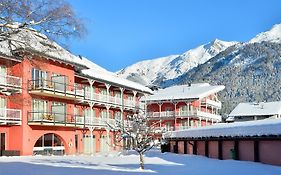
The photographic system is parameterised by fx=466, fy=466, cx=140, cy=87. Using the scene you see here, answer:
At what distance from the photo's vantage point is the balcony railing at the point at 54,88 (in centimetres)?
3834

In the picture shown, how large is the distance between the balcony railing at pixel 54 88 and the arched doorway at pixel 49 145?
4097 millimetres

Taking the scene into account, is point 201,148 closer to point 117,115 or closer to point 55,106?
point 55,106

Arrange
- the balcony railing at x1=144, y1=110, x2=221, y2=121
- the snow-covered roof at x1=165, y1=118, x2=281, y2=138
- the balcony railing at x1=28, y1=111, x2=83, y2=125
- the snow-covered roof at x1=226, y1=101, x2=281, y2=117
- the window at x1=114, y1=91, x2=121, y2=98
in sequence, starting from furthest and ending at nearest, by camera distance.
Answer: the snow-covered roof at x1=226, y1=101, x2=281, y2=117 < the balcony railing at x1=144, y1=110, x2=221, y2=121 < the window at x1=114, y1=91, x2=121, y2=98 < the balcony railing at x1=28, y1=111, x2=83, y2=125 < the snow-covered roof at x1=165, y1=118, x2=281, y2=138

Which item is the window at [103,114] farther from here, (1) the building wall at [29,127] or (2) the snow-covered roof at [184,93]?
(2) the snow-covered roof at [184,93]

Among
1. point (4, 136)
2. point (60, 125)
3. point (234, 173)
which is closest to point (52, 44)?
point (234, 173)

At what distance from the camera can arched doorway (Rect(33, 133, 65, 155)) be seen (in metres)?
40.2

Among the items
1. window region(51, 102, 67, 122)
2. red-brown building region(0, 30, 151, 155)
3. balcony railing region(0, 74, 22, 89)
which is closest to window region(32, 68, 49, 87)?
red-brown building region(0, 30, 151, 155)

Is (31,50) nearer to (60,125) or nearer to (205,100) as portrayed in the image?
(60,125)

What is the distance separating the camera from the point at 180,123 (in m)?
70.1

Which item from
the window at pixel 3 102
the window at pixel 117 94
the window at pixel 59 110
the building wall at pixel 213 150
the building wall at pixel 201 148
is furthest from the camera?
the window at pixel 117 94

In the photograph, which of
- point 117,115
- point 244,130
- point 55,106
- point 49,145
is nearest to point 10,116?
point 55,106

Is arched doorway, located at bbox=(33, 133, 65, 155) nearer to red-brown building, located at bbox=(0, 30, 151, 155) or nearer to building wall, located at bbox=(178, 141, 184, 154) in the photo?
red-brown building, located at bbox=(0, 30, 151, 155)

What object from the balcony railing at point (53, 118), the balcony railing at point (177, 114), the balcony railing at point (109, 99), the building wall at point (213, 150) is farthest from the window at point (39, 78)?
the balcony railing at point (177, 114)

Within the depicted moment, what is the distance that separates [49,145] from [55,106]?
356 cm
